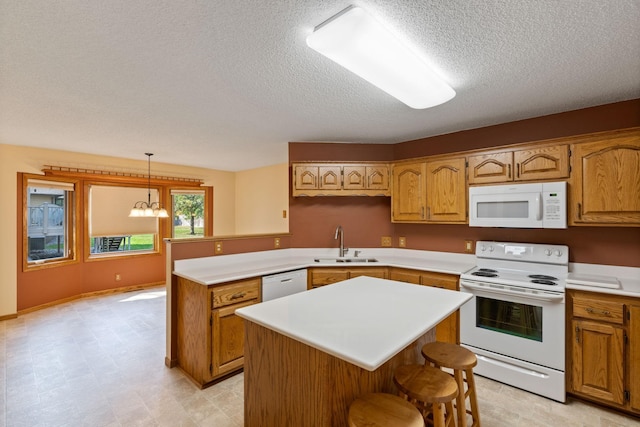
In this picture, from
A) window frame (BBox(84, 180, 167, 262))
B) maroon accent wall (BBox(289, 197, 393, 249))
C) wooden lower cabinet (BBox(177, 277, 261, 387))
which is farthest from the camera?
window frame (BBox(84, 180, 167, 262))

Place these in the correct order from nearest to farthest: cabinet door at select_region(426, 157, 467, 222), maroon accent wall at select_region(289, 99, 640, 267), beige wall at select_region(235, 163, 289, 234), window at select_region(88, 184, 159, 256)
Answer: maroon accent wall at select_region(289, 99, 640, 267) → cabinet door at select_region(426, 157, 467, 222) → window at select_region(88, 184, 159, 256) → beige wall at select_region(235, 163, 289, 234)

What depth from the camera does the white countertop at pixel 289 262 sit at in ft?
9.00

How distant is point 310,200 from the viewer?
3936mm

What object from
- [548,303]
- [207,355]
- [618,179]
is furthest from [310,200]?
[618,179]

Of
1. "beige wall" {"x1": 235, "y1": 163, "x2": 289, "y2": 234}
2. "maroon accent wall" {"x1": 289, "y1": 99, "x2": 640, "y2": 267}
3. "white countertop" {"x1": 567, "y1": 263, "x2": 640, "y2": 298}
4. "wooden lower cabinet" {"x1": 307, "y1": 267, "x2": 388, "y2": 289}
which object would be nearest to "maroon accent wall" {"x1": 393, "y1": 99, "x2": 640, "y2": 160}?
"maroon accent wall" {"x1": 289, "y1": 99, "x2": 640, "y2": 267}

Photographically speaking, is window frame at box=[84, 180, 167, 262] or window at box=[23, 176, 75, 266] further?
window frame at box=[84, 180, 167, 262]

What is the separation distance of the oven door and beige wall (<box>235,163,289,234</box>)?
11.9 feet

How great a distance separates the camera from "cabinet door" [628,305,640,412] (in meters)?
2.06

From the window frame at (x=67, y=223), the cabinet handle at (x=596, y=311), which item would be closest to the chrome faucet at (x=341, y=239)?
the cabinet handle at (x=596, y=311)

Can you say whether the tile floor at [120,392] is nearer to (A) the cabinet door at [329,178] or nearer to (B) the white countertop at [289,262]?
(B) the white countertop at [289,262]

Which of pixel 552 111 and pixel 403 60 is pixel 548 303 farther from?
pixel 403 60

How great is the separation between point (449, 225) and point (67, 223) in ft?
18.8

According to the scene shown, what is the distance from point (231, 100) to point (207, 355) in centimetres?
215

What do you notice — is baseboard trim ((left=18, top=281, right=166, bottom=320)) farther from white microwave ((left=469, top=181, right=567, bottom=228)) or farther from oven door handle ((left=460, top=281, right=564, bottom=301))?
white microwave ((left=469, top=181, right=567, bottom=228))
